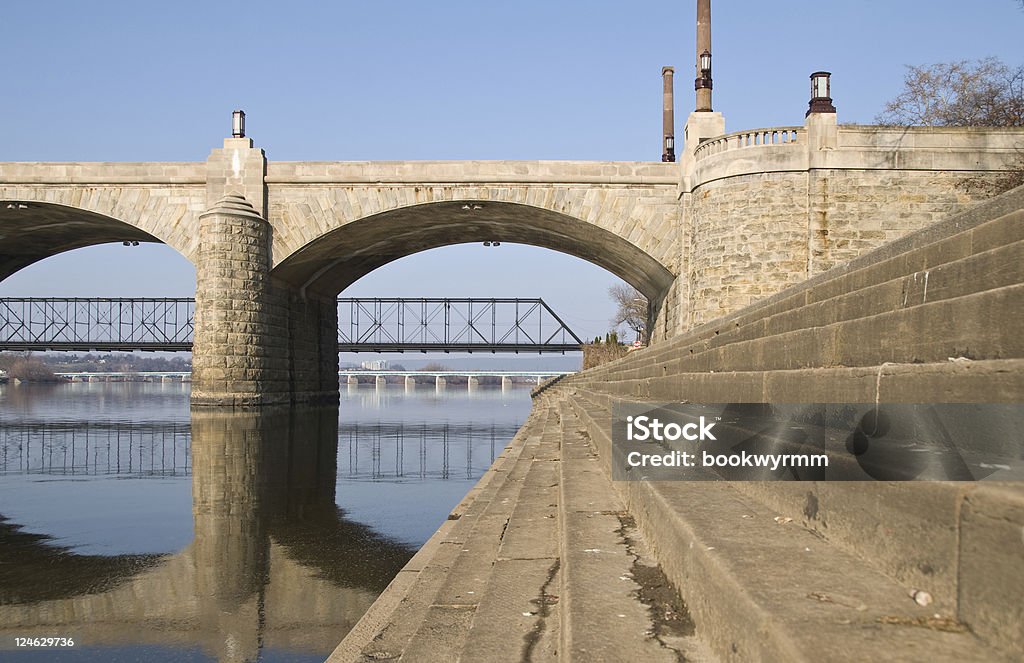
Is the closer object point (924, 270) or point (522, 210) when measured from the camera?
point (924, 270)

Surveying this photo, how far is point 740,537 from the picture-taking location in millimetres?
2326

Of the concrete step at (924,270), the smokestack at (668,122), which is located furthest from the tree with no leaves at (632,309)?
the concrete step at (924,270)

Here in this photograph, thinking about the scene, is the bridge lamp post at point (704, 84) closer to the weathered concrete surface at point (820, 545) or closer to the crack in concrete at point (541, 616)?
the weathered concrete surface at point (820, 545)

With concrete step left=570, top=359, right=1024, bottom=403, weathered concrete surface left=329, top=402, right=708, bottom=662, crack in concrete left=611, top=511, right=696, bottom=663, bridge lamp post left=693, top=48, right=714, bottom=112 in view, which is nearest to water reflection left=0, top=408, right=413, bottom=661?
weathered concrete surface left=329, top=402, right=708, bottom=662

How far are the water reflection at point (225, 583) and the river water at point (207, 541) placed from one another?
17mm

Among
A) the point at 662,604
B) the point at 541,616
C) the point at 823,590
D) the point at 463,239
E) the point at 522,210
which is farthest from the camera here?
the point at 463,239

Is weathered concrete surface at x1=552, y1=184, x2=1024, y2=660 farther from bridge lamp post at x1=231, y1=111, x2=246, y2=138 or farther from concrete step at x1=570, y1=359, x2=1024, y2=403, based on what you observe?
bridge lamp post at x1=231, y1=111, x2=246, y2=138

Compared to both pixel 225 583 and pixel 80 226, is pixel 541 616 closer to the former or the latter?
pixel 225 583

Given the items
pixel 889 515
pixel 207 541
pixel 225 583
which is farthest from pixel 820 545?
pixel 207 541

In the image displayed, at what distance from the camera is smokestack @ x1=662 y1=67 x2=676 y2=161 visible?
1415 inches

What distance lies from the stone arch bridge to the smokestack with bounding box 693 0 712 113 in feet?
2.71

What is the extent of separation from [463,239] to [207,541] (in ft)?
92.4

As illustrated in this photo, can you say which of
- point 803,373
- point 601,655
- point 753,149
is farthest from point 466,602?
point 753,149

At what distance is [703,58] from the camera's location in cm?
2517
